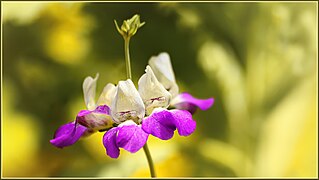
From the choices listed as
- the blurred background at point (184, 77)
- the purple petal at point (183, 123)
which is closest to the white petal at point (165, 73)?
the purple petal at point (183, 123)

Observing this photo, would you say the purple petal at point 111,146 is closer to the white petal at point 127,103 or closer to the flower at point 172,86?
the white petal at point 127,103

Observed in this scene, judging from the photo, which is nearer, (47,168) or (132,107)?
(132,107)

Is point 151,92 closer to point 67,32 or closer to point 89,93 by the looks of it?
point 89,93

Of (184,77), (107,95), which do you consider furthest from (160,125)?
(184,77)

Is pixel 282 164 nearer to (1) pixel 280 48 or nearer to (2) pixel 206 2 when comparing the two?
(1) pixel 280 48

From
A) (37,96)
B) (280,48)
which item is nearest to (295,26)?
(280,48)

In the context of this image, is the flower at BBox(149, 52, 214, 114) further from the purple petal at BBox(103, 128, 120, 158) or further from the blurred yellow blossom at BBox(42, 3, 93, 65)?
the blurred yellow blossom at BBox(42, 3, 93, 65)
